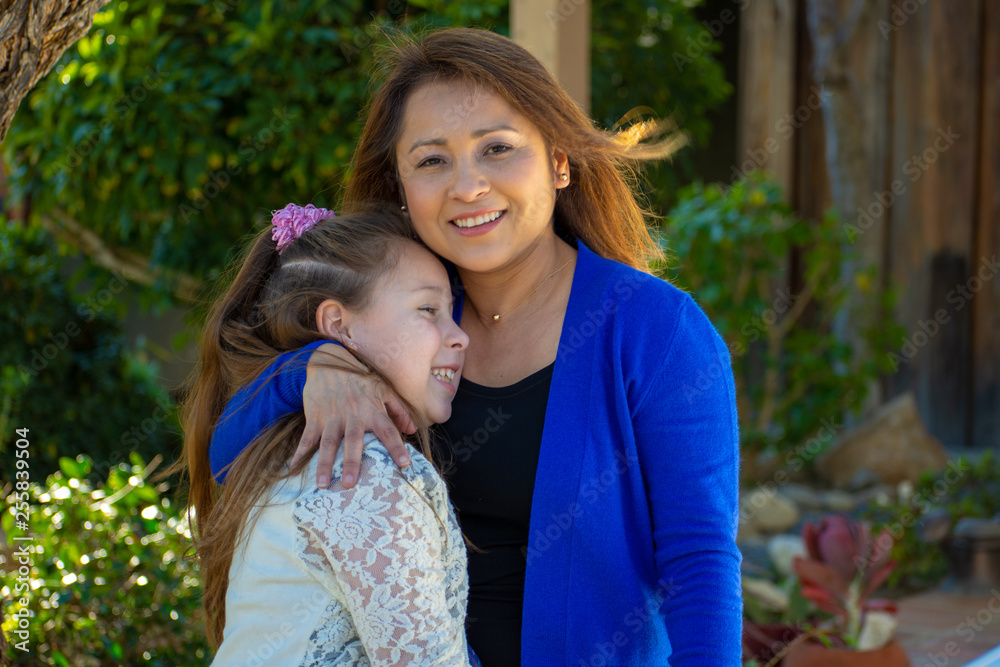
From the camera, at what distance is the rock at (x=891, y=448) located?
5.11m

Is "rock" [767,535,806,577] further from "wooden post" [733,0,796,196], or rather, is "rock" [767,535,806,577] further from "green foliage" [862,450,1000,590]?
"wooden post" [733,0,796,196]

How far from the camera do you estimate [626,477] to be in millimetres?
1615

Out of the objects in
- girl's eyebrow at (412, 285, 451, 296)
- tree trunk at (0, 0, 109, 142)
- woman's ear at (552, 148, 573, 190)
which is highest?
tree trunk at (0, 0, 109, 142)

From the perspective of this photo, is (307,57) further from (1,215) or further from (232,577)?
(232,577)

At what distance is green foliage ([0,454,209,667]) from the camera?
7.74ft

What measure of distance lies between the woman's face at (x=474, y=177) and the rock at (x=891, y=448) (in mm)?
3954

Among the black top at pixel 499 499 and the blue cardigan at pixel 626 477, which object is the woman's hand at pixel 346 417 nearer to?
the blue cardigan at pixel 626 477

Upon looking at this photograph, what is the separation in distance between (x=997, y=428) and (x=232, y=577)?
16.0 ft

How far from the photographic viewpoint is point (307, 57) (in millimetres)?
3824

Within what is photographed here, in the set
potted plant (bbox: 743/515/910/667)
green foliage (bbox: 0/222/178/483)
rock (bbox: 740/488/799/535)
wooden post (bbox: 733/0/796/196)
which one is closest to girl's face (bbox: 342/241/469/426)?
potted plant (bbox: 743/515/910/667)

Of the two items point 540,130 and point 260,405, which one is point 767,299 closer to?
point 540,130

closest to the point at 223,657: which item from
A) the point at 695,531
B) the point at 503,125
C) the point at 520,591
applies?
the point at 520,591

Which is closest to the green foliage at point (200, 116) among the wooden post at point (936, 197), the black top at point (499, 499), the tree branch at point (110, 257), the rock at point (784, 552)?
the tree branch at point (110, 257)

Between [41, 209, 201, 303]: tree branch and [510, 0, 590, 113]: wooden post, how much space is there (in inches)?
75.9
